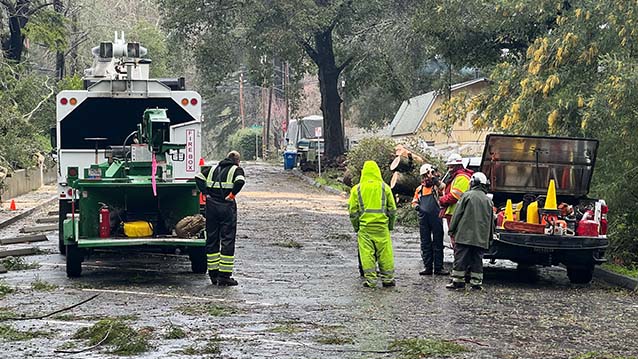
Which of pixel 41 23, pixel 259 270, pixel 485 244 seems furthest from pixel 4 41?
pixel 485 244

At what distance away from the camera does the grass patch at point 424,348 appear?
9026mm

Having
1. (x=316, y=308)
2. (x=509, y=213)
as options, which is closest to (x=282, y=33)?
(x=509, y=213)

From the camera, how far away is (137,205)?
14289mm

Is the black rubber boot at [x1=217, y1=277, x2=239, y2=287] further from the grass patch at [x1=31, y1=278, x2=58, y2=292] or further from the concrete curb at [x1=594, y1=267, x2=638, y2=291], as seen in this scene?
the concrete curb at [x1=594, y1=267, x2=638, y2=291]

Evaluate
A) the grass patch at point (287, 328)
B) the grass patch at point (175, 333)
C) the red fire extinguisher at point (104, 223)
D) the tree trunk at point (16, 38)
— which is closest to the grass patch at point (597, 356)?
the grass patch at point (287, 328)

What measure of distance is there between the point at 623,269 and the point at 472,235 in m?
3.30

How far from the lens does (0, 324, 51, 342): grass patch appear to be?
31.5 ft

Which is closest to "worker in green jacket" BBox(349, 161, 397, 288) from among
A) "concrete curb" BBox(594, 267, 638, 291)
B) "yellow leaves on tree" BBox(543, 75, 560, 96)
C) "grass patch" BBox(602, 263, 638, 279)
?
"concrete curb" BBox(594, 267, 638, 291)

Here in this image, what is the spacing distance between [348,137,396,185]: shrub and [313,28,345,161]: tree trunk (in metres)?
12.6

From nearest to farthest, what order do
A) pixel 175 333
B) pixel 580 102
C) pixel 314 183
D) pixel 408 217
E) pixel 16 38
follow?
pixel 175 333
pixel 580 102
pixel 408 217
pixel 16 38
pixel 314 183

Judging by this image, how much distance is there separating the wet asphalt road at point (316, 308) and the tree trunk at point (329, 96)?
26.6 metres

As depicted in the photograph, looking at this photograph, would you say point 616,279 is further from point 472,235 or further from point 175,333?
point 175,333

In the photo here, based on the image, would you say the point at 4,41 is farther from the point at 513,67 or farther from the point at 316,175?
the point at 513,67

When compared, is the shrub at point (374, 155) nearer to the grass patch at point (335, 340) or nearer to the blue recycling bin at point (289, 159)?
the blue recycling bin at point (289, 159)
